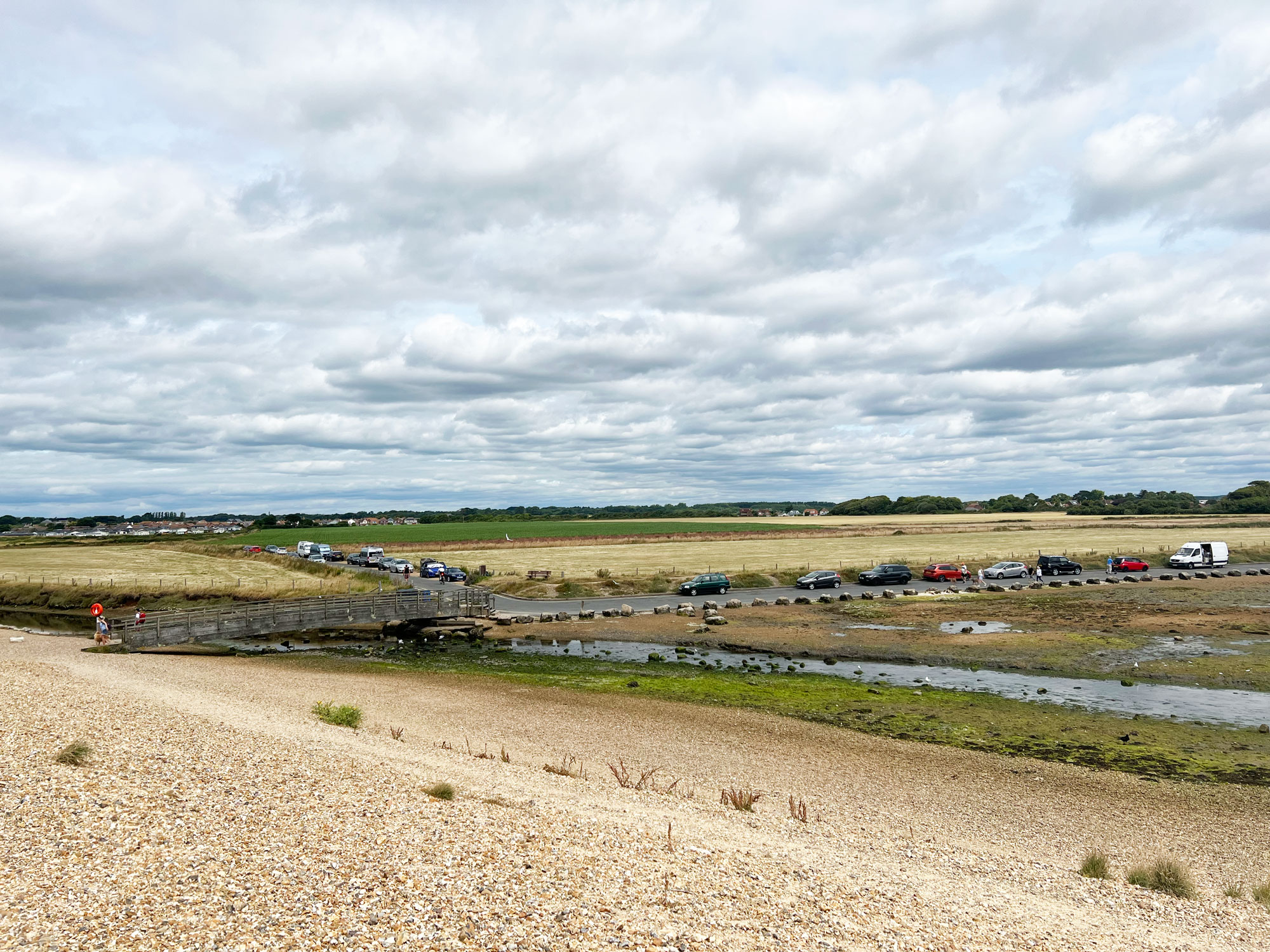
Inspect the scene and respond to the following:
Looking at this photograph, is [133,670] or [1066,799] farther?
[133,670]

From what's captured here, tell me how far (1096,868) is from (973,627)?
32.2m

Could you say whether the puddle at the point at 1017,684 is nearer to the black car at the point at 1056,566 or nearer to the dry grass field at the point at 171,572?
the dry grass field at the point at 171,572

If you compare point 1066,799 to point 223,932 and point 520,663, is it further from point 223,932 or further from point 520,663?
point 520,663

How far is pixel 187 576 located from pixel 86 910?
7305 centimetres

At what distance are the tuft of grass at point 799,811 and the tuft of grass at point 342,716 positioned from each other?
11.5m

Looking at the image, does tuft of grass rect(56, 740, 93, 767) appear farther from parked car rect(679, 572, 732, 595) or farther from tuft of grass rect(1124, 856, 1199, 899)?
parked car rect(679, 572, 732, 595)

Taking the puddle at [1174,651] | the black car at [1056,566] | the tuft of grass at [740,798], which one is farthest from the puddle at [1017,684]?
the black car at [1056,566]

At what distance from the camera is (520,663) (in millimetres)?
34500

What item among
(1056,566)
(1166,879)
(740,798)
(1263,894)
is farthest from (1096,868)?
(1056,566)

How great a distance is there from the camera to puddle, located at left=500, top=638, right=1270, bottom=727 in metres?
24.1

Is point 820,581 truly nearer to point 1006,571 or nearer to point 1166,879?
point 1006,571

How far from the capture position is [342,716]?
20.3 meters

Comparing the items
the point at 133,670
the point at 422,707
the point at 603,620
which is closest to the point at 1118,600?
the point at 603,620

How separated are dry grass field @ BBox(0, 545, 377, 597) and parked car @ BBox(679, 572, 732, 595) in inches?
1043
